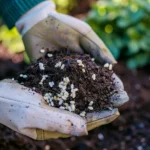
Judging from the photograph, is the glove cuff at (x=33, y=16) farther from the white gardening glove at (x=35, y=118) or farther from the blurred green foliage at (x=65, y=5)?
the blurred green foliage at (x=65, y=5)

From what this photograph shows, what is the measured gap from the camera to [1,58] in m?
3.22

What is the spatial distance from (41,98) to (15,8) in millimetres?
613

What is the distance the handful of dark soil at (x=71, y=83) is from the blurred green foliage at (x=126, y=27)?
40.1 inches

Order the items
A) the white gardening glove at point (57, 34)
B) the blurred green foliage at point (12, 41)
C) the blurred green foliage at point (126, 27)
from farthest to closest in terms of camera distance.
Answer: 1. the blurred green foliage at point (12, 41)
2. the blurred green foliage at point (126, 27)
3. the white gardening glove at point (57, 34)

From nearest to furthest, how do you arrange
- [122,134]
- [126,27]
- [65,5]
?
[122,134] → [126,27] → [65,5]

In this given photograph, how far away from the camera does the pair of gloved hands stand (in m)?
1.71

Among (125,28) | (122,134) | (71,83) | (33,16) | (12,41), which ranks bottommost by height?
(122,134)

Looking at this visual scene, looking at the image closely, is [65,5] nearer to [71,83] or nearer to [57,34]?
[57,34]

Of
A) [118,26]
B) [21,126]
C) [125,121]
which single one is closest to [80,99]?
[21,126]

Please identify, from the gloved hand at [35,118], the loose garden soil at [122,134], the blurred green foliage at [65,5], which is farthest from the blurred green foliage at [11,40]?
the gloved hand at [35,118]

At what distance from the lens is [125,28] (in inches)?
120

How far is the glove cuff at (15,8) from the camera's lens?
2.23m

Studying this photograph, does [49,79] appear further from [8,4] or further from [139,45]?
[139,45]

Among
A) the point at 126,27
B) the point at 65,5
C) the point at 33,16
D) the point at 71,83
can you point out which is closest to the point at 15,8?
the point at 33,16
